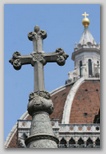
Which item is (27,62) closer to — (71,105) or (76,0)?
(76,0)

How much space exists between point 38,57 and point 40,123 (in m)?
0.63

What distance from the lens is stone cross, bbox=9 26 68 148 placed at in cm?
603

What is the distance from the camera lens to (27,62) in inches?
255

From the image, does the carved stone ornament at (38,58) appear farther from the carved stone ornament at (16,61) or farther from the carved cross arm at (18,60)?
the carved stone ornament at (16,61)

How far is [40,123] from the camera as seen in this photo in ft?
20.1

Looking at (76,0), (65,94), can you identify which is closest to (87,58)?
(65,94)

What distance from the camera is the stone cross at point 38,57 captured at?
20.8ft

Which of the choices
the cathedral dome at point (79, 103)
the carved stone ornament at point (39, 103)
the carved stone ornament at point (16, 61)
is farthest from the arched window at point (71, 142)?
the carved stone ornament at point (39, 103)

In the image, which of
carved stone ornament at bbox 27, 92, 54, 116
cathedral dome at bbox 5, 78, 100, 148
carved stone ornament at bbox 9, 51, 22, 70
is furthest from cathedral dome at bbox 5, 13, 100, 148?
carved stone ornament at bbox 27, 92, 54, 116

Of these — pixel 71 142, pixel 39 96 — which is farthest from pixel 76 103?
pixel 39 96

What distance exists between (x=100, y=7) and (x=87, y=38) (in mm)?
50895

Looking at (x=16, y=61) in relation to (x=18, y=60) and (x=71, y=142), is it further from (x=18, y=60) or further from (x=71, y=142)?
(x=71, y=142)

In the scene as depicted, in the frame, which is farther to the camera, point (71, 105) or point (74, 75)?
point (74, 75)

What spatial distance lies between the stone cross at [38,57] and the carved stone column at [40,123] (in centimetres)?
11
